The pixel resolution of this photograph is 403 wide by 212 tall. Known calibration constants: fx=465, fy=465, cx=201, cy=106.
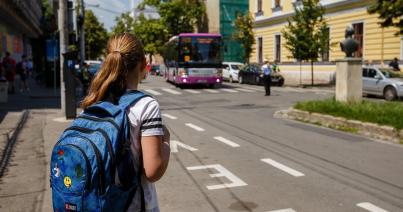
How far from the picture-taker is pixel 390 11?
824 inches

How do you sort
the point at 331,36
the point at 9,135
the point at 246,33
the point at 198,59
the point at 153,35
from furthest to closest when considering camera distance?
the point at 153,35 < the point at 246,33 < the point at 331,36 < the point at 198,59 < the point at 9,135

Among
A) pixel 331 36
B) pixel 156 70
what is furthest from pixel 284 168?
pixel 156 70

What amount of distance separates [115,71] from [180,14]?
56344 mm

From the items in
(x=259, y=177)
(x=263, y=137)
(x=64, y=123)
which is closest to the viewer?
(x=259, y=177)

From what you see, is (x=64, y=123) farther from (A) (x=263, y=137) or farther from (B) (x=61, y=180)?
(B) (x=61, y=180)

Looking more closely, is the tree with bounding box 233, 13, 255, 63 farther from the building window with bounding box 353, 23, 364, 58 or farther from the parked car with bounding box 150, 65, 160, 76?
the parked car with bounding box 150, 65, 160, 76

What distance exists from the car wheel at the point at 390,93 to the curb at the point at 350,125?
821 centimetres

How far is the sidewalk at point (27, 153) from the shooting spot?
5.68 metres

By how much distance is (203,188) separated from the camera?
6.06 m

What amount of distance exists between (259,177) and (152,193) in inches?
174

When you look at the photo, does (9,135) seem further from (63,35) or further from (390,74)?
(390,74)

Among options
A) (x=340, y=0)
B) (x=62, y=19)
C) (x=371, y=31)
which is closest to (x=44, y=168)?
(x=62, y=19)

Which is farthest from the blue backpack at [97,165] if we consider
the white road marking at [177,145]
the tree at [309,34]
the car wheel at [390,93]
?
the tree at [309,34]

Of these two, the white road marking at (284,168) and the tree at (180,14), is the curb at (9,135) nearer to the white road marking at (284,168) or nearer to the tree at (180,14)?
the white road marking at (284,168)
